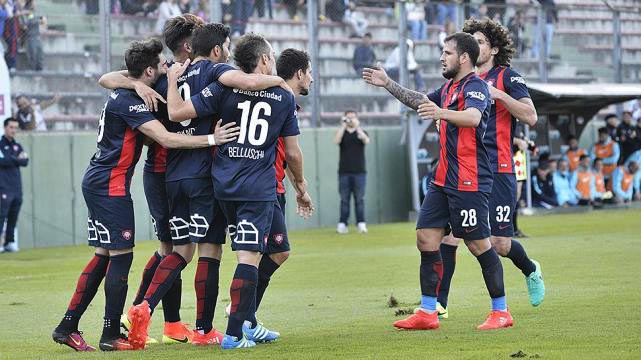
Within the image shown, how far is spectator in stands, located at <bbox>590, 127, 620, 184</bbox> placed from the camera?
2859 cm

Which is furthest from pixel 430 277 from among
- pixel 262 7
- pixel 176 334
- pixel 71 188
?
pixel 262 7

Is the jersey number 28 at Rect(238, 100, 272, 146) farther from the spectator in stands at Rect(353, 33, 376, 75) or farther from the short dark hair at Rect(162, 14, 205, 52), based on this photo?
the spectator in stands at Rect(353, 33, 376, 75)

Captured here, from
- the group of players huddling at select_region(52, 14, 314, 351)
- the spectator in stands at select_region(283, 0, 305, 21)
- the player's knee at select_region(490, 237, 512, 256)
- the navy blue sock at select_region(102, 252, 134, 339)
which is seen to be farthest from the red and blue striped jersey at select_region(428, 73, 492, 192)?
the spectator in stands at select_region(283, 0, 305, 21)

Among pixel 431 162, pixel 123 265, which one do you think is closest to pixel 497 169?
pixel 123 265

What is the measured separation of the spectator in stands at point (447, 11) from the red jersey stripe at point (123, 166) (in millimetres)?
18423

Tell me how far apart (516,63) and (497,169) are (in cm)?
1828

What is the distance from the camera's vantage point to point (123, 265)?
27.6ft

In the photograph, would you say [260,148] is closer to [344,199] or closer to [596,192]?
[344,199]

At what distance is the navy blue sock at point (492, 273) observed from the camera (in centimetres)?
902

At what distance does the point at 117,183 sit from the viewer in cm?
838

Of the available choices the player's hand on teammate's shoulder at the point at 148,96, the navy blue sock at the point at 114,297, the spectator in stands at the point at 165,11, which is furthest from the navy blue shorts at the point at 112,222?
the spectator in stands at the point at 165,11

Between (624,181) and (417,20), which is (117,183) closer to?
(417,20)

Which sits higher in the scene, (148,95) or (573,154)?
(148,95)

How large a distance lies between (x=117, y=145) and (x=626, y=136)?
2218 centimetres
